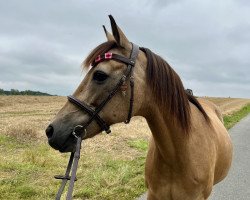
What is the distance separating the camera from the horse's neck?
3.62m

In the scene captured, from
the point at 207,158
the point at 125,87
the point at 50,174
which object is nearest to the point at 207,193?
the point at 207,158

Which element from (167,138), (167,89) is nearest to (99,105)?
(167,89)

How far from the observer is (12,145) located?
9906 mm

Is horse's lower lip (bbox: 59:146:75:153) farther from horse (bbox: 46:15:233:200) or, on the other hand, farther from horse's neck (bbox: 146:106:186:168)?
horse's neck (bbox: 146:106:186:168)

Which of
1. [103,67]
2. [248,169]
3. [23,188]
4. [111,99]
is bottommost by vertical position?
[23,188]

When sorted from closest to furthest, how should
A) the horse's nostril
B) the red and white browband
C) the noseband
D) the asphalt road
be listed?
the horse's nostril, the noseband, the red and white browband, the asphalt road

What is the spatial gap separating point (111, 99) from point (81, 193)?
3.35 metres

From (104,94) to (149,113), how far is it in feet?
1.78

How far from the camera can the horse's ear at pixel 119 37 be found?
316cm

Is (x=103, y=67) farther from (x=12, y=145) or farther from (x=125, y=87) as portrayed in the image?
(x=12, y=145)

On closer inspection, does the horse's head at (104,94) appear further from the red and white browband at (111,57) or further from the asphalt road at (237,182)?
the asphalt road at (237,182)

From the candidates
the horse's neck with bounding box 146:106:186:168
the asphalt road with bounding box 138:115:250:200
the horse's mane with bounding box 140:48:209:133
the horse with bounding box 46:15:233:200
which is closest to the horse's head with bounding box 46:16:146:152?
the horse with bounding box 46:15:233:200

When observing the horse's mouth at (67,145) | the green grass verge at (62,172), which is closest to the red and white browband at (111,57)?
the horse's mouth at (67,145)

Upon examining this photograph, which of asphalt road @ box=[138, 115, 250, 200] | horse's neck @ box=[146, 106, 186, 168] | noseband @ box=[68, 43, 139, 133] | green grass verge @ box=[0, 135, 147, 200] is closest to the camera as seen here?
noseband @ box=[68, 43, 139, 133]
